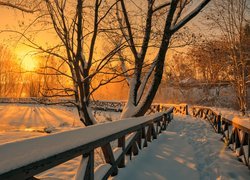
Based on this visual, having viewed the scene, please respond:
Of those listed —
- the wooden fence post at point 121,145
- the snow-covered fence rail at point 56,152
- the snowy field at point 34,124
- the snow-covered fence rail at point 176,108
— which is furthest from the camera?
the snow-covered fence rail at point 176,108

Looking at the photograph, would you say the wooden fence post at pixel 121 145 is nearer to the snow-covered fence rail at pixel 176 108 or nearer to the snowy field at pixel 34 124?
the snowy field at pixel 34 124

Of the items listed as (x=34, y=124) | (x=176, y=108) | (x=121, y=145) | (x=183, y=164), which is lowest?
(x=34, y=124)

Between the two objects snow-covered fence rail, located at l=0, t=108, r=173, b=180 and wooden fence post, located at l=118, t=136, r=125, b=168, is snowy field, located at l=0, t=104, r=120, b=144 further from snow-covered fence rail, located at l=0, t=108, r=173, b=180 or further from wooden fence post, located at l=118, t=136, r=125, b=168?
snow-covered fence rail, located at l=0, t=108, r=173, b=180

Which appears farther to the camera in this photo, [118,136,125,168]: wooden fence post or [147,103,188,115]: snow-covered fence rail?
[147,103,188,115]: snow-covered fence rail

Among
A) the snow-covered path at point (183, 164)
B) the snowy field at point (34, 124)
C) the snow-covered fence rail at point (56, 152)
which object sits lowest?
the snowy field at point (34, 124)

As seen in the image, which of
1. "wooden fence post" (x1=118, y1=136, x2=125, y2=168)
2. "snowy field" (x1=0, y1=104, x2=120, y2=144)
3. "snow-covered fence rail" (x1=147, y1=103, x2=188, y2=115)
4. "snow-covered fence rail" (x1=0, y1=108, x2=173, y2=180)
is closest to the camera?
"snow-covered fence rail" (x1=0, y1=108, x2=173, y2=180)

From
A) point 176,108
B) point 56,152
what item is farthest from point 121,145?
point 176,108

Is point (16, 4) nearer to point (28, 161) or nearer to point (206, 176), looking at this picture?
point (206, 176)

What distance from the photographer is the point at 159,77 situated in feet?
32.5

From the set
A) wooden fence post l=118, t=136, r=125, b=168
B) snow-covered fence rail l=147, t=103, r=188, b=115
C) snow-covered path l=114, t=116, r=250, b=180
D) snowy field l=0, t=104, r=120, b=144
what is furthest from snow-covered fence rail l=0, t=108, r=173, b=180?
snow-covered fence rail l=147, t=103, r=188, b=115

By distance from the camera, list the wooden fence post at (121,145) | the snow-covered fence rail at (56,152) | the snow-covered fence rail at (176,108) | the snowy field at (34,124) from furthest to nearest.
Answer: the snow-covered fence rail at (176,108) < the snowy field at (34,124) < the wooden fence post at (121,145) < the snow-covered fence rail at (56,152)

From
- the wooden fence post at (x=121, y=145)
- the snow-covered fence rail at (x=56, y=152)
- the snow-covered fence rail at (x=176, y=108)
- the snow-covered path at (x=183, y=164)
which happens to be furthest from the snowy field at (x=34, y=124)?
the snow-covered fence rail at (x=56, y=152)

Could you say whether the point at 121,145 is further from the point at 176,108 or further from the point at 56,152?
the point at 176,108

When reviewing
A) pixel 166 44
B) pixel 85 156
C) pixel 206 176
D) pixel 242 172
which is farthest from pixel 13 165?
pixel 166 44
